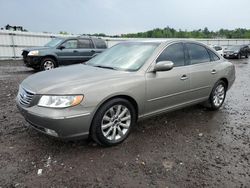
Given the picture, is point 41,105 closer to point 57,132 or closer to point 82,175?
point 57,132

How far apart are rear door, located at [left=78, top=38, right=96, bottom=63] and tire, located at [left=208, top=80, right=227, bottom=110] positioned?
704 centimetres

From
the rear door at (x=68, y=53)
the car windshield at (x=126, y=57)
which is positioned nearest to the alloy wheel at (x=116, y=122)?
the car windshield at (x=126, y=57)

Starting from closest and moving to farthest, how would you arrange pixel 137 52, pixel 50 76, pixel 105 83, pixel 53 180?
pixel 53 180 → pixel 105 83 → pixel 50 76 → pixel 137 52

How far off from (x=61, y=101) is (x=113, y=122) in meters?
0.89

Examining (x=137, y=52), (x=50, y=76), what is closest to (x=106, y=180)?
(x=50, y=76)

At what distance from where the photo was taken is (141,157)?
3.23 meters

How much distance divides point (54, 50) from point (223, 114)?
25.4 ft

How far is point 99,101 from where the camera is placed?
3156mm

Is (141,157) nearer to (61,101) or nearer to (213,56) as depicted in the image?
(61,101)

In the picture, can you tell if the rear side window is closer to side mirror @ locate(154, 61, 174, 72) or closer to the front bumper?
side mirror @ locate(154, 61, 174, 72)

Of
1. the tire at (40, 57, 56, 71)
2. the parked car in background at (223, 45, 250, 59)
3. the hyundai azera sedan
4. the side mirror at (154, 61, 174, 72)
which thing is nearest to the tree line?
the parked car in background at (223, 45, 250, 59)

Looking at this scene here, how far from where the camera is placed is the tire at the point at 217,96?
516 cm

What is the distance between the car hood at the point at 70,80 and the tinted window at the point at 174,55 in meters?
0.87

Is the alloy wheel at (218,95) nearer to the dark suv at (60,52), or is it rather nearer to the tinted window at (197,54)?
the tinted window at (197,54)
